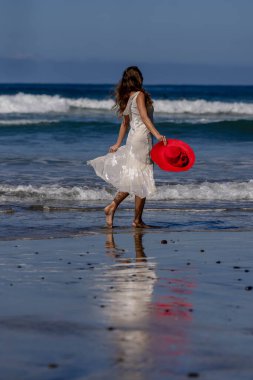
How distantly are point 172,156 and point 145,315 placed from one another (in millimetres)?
4034

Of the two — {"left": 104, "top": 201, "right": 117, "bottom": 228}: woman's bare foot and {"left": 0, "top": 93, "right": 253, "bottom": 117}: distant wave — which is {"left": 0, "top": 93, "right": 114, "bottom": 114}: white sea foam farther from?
{"left": 104, "top": 201, "right": 117, "bottom": 228}: woman's bare foot

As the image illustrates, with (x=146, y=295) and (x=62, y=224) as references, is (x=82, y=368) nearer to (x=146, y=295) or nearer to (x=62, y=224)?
(x=146, y=295)

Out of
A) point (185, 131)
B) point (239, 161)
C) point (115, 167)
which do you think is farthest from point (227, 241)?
point (185, 131)

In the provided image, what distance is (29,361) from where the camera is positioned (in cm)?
466

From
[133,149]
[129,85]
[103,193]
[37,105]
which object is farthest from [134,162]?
[37,105]

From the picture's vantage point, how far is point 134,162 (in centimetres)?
971

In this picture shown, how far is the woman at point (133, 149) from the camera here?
9.42 m

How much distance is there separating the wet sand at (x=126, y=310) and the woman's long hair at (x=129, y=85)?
1595 mm

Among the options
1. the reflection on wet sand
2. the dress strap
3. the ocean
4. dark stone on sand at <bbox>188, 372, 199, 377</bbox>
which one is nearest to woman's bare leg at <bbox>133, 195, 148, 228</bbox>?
the ocean

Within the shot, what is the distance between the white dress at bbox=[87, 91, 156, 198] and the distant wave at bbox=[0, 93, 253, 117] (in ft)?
85.7

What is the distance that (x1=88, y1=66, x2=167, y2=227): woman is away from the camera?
942cm

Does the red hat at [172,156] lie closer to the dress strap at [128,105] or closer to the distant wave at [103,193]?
the dress strap at [128,105]

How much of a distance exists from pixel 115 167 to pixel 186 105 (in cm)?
3050

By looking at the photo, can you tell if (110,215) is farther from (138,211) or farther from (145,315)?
(145,315)
